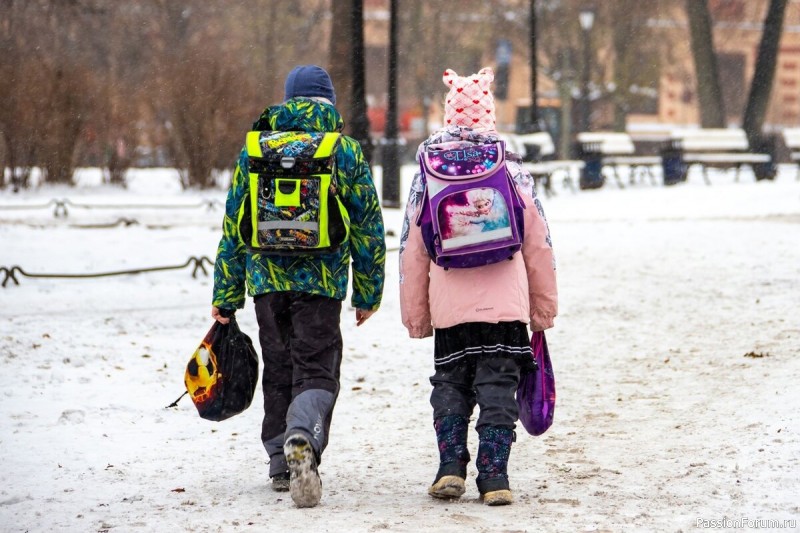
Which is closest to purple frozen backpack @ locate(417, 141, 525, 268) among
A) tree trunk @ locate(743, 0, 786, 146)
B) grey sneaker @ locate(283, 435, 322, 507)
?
grey sneaker @ locate(283, 435, 322, 507)

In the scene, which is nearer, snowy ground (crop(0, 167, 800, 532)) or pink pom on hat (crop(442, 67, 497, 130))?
snowy ground (crop(0, 167, 800, 532))

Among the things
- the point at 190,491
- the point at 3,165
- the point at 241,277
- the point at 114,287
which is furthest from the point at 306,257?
the point at 3,165

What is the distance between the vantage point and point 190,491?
494 cm

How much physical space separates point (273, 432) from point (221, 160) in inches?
645

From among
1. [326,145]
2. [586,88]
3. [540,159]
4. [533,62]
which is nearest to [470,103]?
[326,145]

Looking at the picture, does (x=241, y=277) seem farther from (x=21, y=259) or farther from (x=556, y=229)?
(x=556, y=229)

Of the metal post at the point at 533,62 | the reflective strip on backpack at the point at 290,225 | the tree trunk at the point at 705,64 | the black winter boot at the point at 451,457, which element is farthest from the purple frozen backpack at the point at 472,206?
the tree trunk at the point at 705,64

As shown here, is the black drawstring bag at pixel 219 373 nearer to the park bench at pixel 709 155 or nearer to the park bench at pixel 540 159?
the park bench at pixel 540 159

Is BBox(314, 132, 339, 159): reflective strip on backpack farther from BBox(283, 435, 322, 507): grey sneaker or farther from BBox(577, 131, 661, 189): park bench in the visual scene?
BBox(577, 131, 661, 189): park bench

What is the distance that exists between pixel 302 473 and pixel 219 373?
695mm

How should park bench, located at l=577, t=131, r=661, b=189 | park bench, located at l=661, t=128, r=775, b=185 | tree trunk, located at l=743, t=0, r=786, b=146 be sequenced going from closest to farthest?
1. park bench, located at l=661, t=128, r=775, b=185
2. park bench, located at l=577, t=131, r=661, b=189
3. tree trunk, located at l=743, t=0, r=786, b=146

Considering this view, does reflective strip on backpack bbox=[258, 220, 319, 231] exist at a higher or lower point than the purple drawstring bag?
higher

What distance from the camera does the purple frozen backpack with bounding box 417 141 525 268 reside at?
4.63m

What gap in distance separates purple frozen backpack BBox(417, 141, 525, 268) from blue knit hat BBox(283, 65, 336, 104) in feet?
1.53
